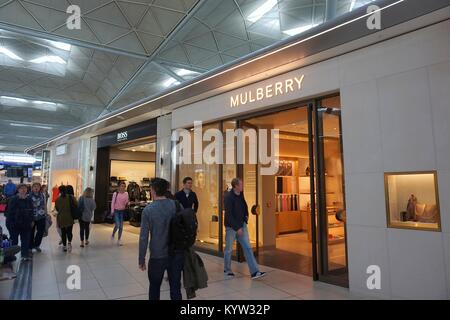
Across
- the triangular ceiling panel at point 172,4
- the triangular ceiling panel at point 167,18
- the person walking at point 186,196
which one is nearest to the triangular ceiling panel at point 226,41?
the triangular ceiling panel at point 167,18

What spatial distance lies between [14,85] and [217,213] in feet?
42.9

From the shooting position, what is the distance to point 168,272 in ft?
9.72

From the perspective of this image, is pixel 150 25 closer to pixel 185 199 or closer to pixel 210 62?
pixel 210 62

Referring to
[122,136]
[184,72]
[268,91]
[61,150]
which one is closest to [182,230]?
[268,91]

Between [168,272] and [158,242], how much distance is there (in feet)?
1.20

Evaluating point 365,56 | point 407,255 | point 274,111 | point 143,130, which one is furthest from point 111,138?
point 407,255

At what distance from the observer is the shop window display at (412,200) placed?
3.50 metres

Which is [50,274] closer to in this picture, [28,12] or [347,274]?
[347,274]

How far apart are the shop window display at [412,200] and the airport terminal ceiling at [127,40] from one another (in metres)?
3.83

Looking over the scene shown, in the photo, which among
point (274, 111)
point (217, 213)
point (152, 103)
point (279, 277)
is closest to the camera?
point (279, 277)

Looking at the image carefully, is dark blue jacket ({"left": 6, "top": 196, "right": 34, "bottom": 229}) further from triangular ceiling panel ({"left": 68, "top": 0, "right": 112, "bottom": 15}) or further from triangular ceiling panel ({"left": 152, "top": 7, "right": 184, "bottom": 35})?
triangular ceiling panel ({"left": 152, "top": 7, "right": 184, "bottom": 35})

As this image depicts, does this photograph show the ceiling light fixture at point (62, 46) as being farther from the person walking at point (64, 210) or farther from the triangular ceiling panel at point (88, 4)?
the person walking at point (64, 210)

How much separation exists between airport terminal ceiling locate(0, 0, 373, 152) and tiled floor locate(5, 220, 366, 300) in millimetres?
3809

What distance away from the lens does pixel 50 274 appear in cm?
491
